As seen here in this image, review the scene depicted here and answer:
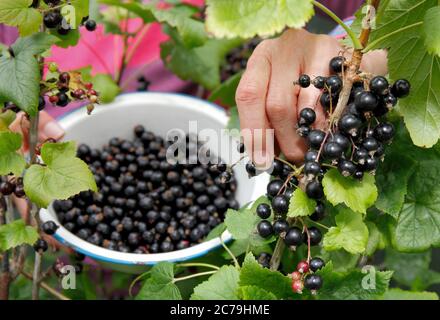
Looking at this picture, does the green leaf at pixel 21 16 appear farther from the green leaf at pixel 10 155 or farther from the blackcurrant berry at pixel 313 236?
the blackcurrant berry at pixel 313 236

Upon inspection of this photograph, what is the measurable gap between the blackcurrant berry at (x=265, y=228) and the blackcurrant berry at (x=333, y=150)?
120 millimetres

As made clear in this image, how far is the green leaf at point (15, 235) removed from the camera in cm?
66

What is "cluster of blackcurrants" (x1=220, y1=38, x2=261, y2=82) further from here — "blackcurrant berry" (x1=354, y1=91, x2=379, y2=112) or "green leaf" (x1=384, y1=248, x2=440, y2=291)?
"blackcurrant berry" (x1=354, y1=91, x2=379, y2=112)

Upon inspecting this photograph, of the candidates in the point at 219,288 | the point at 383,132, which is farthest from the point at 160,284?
the point at 383,132

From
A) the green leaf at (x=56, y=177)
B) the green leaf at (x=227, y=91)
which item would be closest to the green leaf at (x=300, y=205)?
the green leaf at (x=56, y=177)

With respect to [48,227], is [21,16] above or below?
above

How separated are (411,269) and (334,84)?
52cm

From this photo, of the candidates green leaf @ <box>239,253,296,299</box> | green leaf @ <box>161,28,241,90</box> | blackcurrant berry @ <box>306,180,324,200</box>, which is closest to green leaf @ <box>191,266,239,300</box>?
green leaf @ <box>239,253,296,299</box>

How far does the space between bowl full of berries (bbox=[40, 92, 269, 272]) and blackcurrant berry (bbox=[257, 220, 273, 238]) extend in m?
0.25

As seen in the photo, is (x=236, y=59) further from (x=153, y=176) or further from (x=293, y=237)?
(x=293, y=237)

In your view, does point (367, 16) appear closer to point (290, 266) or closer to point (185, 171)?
point (290, 266)

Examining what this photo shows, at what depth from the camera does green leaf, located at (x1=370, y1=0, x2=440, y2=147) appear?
53cm

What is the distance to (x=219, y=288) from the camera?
0.59 m
